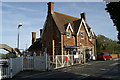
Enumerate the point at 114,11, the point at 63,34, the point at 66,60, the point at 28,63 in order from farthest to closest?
the point at 63,34 < the point at 66,60 < the point at 28,63 < the point at 114,11

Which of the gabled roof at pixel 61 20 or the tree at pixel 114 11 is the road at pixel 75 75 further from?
the gabled roof at pixel 61 20

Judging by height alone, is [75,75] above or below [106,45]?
below

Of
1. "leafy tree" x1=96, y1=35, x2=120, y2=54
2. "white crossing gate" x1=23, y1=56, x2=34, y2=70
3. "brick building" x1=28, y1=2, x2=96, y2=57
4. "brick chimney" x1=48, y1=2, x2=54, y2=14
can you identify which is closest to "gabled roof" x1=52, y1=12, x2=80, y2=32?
"brick building" x1=28, y1=2, x2=96, y2=57

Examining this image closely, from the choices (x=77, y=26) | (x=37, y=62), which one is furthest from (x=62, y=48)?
(x=37, y=62)

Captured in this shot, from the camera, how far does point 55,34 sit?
3356 cm

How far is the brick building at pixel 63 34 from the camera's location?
32406 millimetres

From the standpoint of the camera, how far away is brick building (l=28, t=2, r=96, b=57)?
106 feet

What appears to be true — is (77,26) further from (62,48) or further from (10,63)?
(10,63)

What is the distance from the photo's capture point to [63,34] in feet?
106

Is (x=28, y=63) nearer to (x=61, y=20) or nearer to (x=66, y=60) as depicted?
(x=66, y=60)

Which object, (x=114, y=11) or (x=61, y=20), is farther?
(x=61, y=20)

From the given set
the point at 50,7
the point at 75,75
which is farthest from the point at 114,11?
the point at 50,7

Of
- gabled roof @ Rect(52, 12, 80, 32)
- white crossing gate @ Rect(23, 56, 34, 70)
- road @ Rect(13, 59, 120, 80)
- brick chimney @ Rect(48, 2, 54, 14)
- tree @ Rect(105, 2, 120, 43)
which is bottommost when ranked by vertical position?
road @ Rect(13, 59, 120, 80)

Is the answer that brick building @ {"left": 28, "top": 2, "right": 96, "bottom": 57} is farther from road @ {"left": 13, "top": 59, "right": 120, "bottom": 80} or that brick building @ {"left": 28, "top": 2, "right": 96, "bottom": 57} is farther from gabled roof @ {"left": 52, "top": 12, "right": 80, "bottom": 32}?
road @ {"left": 13, "top": 59, "right": 120, "bottom": 80}
